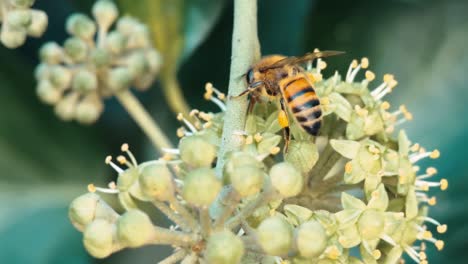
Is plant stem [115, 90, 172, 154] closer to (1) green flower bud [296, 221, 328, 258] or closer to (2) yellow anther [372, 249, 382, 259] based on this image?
(2) yellow anther [372, 249, 382, 259]

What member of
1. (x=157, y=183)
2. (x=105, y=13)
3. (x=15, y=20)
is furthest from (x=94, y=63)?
(x=157, y=183)

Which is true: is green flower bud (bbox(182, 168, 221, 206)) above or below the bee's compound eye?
below

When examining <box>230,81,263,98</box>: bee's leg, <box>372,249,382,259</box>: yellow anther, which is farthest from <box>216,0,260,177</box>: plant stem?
<box>372,249,382,259</box>: yellow anther

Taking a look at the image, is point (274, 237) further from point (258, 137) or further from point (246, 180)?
point (258, 137)

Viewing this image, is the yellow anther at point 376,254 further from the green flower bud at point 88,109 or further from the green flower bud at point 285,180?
the green flower bud at point 88,109

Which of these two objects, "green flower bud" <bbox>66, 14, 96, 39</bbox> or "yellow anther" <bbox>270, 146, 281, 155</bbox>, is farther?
"green flower bud" <bbox>66, 14, 96, 39</bbox>

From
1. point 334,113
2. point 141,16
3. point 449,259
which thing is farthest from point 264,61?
point 449,259
